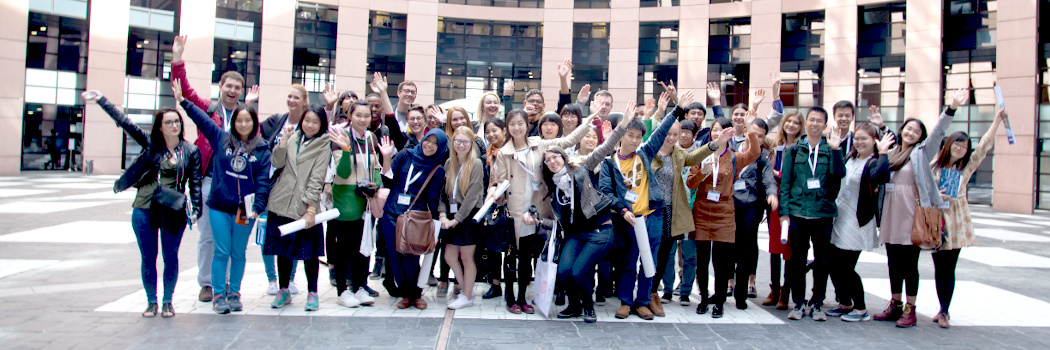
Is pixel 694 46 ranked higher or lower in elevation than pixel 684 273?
higher

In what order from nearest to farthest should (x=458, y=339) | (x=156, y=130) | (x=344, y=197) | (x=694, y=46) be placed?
(x=458, y=339) < (x=156, y=130) < (x=344, y=197) < (x=694, y=46)

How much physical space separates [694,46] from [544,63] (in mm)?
6192

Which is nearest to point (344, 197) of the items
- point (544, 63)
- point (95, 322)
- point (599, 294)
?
point (95, 322)

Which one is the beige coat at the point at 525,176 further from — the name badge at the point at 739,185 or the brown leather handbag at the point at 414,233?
the name badge at the point at 739,185

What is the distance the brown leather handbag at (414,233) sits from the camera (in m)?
5.23

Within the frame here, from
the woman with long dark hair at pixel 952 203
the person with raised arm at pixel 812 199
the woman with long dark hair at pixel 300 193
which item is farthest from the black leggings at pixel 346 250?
the woman with long dark hair at pixel 952 203

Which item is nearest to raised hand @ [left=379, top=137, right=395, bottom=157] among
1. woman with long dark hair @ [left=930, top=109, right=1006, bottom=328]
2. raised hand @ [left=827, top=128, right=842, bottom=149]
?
raised hand @ [left=827, top=128, right=842, bottom=149]

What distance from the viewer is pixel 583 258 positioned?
5121mm

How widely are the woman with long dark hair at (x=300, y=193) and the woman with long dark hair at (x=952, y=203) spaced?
5405mm

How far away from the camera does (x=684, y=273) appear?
6.05m

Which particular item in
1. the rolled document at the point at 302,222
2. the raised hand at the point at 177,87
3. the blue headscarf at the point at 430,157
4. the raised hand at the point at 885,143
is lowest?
the rolled document at the point at 302,222

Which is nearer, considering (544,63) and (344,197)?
(344,197)

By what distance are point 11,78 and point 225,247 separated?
81.3 feet

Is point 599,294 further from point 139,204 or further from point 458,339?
point 139,204
